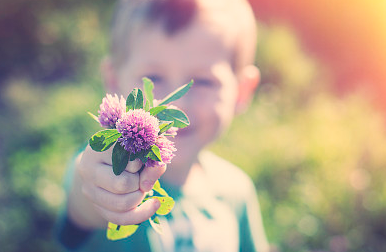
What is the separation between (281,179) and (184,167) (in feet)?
4.24

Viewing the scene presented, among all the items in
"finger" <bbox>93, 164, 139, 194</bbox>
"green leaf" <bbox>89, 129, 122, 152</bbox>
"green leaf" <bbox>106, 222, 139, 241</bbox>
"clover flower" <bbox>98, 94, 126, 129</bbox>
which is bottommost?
"green leaf" <bbox>106, 222, 139, 241</bbox>

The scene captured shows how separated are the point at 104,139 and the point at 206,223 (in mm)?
624

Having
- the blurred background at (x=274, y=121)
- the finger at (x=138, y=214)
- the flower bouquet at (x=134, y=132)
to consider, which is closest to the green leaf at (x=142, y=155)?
the flower bouquet at (x=134, y=132)

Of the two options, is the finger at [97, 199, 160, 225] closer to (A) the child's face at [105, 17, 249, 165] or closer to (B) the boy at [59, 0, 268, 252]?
(B) the boy at [59, 0, 268, 252]

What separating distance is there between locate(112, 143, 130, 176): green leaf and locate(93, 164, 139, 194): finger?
0.09ft

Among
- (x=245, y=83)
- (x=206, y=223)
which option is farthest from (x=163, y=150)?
(x=245, y=83)

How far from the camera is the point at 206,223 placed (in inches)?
41.8

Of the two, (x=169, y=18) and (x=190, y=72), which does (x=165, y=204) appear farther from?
(x=169, y=18)

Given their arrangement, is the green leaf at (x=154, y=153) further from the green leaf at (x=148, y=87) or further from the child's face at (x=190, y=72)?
the child's face at (x=190, y=72)

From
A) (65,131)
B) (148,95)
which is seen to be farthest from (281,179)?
(148,95)

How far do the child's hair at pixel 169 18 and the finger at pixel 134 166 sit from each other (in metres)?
0.52

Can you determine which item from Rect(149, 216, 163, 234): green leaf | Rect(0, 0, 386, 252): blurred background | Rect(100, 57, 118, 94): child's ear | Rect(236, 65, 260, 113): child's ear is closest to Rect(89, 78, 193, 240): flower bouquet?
Rect(149, 216, 163, 234): green leaf

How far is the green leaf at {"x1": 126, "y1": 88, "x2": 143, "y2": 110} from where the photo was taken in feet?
1.74

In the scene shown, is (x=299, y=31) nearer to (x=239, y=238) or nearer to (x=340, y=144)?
(x=340, y=144)
